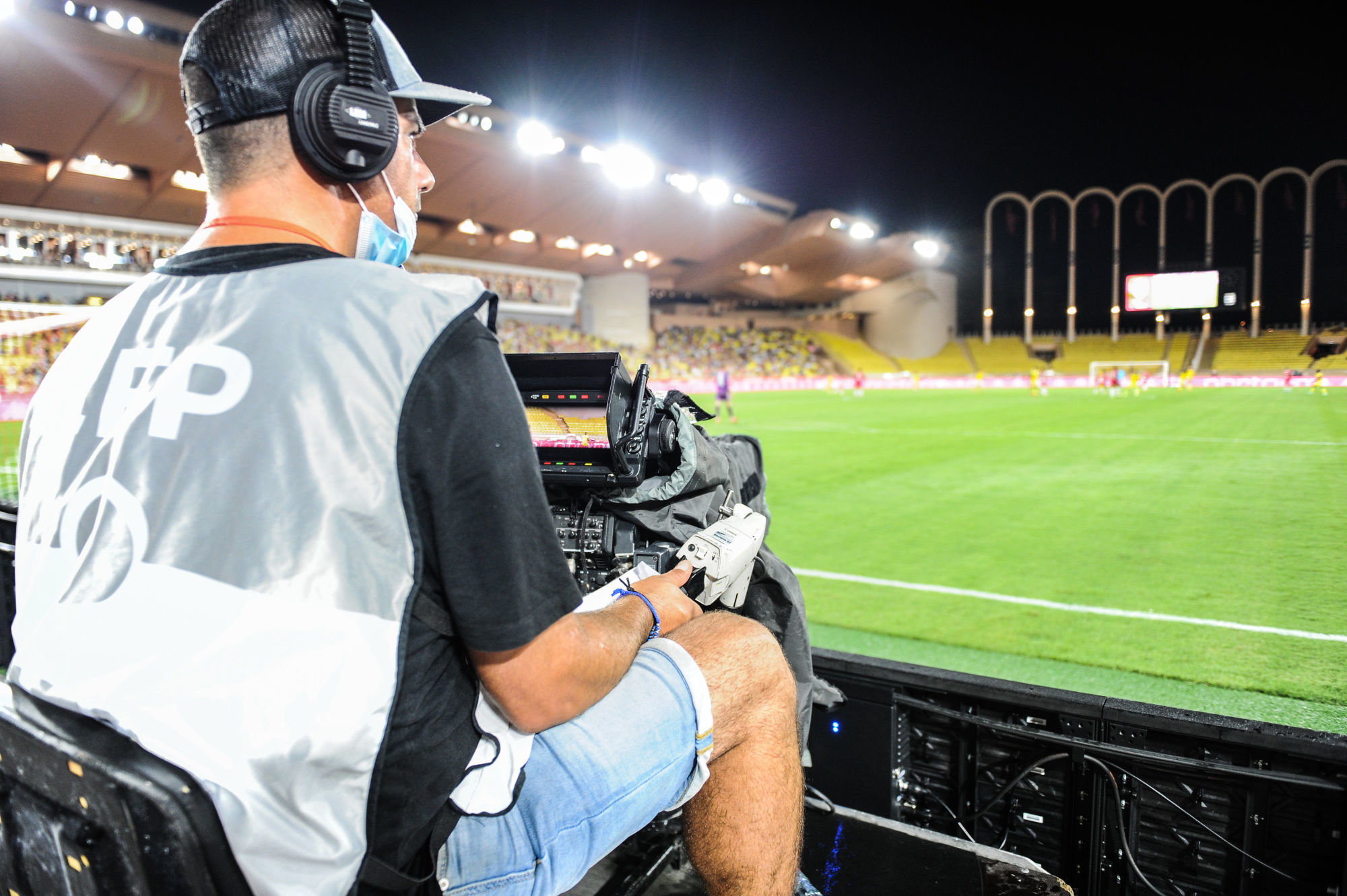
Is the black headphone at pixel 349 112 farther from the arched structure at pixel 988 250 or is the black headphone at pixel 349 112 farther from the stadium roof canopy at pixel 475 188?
the arched structure at pixel 988 250

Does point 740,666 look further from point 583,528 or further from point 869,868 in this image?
point 869,868

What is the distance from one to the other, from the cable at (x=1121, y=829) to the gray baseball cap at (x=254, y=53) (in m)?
2.45

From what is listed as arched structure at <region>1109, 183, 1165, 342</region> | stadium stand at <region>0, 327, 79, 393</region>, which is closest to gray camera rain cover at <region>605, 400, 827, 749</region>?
stadium stand at <region>0, 327, 79, 393</region>

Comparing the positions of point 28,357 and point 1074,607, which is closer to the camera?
point 1074,607

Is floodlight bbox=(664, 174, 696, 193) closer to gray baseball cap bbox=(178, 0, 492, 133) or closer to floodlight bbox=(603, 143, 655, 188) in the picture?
floodlight bbox=(603, 143, 655, 188)

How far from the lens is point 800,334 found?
179ft

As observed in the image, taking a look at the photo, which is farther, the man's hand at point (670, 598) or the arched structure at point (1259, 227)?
the arched structure at point (1259, 227)

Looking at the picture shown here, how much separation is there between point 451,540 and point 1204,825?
213cm

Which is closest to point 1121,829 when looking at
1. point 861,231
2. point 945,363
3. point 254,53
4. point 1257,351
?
point 254,53

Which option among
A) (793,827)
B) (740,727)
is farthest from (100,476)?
(793,827)

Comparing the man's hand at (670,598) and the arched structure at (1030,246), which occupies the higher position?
the arched structure at (1030,246)

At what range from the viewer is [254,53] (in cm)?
117

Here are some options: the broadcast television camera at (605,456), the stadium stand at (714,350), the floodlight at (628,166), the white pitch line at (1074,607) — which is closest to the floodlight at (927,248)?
the stadium stand at (714,350)

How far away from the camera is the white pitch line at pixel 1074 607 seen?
11.2 ft
